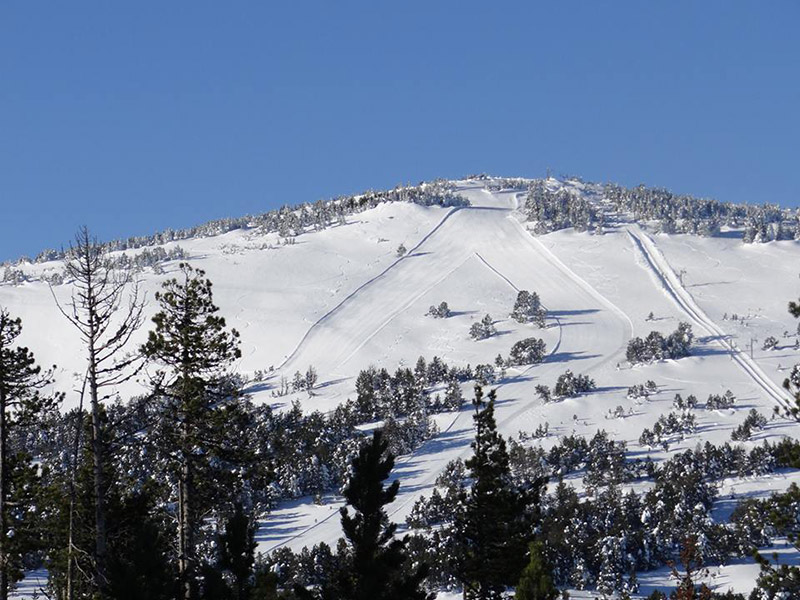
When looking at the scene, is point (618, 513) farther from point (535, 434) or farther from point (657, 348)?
point (657, 348)

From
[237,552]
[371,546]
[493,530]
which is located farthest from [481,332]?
[237,552]

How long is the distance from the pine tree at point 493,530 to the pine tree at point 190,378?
9263 millimetres

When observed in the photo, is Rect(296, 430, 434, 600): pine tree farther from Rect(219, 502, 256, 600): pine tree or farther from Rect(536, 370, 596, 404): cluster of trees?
Rect(536, 370, 596, 404): cluster of trees

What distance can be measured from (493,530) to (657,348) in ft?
494

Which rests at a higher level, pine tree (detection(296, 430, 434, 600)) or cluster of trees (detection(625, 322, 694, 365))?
cluster of trees (detection(625, 322, 694, 365))

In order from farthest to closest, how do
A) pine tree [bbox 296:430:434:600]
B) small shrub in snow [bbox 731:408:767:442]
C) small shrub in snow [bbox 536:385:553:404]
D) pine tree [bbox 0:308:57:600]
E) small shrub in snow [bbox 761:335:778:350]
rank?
small shrub in snow [bbox 761:335:778:350], small shrub in snow [bbox 536:385:553:404], small shrub in snow [bbox 731:408:767:442], pine tree [bbox 0:308:57:600], pine tree [bbox 296:430:434:600]

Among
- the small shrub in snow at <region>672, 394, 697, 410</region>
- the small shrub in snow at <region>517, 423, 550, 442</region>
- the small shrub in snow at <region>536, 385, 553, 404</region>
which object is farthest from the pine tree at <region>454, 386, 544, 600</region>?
the small shrub in snow at <region>536, 385, 553, 404</region>

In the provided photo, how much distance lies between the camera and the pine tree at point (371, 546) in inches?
774

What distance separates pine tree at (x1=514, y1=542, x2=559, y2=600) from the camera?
28594 millimetres

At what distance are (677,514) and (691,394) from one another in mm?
52549

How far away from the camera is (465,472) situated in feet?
421

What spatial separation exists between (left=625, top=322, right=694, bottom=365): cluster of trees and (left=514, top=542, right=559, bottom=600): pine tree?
148536mm

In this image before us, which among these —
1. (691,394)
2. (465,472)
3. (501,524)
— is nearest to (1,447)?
(501,524)

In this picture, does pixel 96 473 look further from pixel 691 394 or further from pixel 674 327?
pixel 674 327
